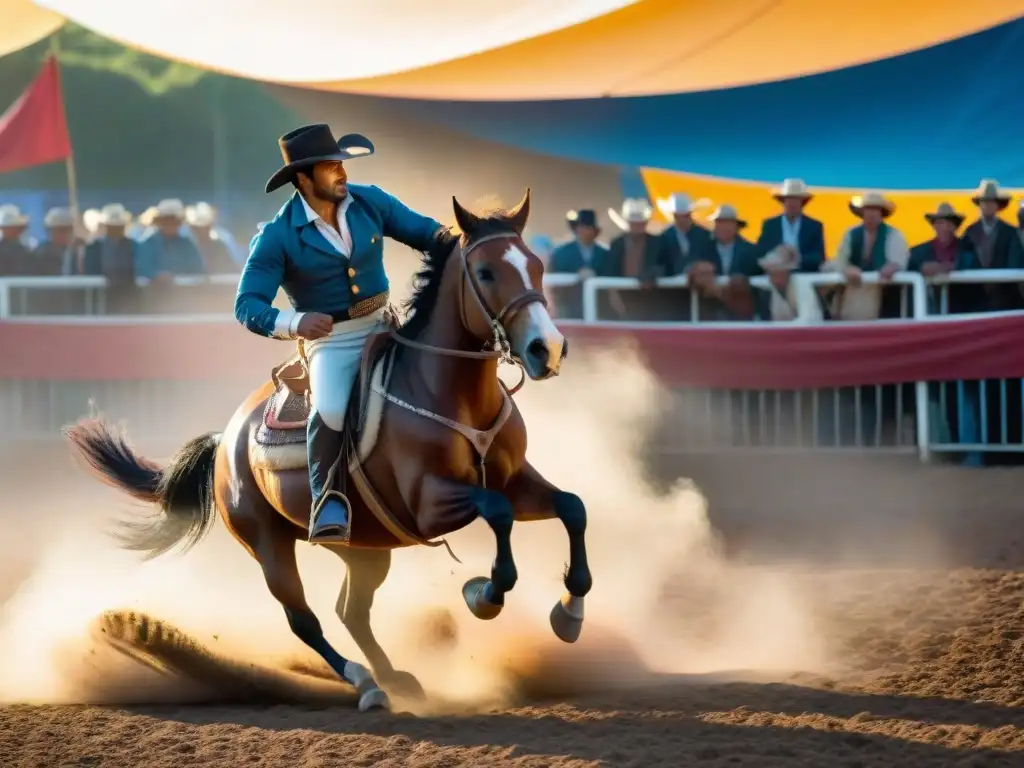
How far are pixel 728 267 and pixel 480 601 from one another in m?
6.62

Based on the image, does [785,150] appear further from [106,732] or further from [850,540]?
[106,732]

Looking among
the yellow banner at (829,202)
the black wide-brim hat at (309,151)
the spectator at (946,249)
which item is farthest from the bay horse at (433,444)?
the yellow banner at (829,202)

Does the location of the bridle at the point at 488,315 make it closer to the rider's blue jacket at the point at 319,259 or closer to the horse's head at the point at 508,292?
the horse's head at the point at 508,292

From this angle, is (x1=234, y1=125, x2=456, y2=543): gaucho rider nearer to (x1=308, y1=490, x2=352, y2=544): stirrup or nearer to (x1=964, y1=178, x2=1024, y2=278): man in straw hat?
(x1=308, y1=490, x2=352, y2=544): stirrup

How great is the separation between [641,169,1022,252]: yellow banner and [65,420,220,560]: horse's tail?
7.99 metres

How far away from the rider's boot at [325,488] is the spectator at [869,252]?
6.44 m

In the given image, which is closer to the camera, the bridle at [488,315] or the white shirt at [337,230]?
the bridle at [488,315]

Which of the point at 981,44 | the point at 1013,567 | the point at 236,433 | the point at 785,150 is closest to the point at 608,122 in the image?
the point at 785,150

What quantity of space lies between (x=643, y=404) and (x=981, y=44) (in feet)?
14.3

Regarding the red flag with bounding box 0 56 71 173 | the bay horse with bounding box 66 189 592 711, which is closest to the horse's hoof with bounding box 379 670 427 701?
the bay horse with bounding box 66 189 592 711

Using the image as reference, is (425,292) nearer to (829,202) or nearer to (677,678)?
(677,678)

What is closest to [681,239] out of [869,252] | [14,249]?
[869,252]

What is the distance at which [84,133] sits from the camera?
68.9 feet

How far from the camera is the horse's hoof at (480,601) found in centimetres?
585
